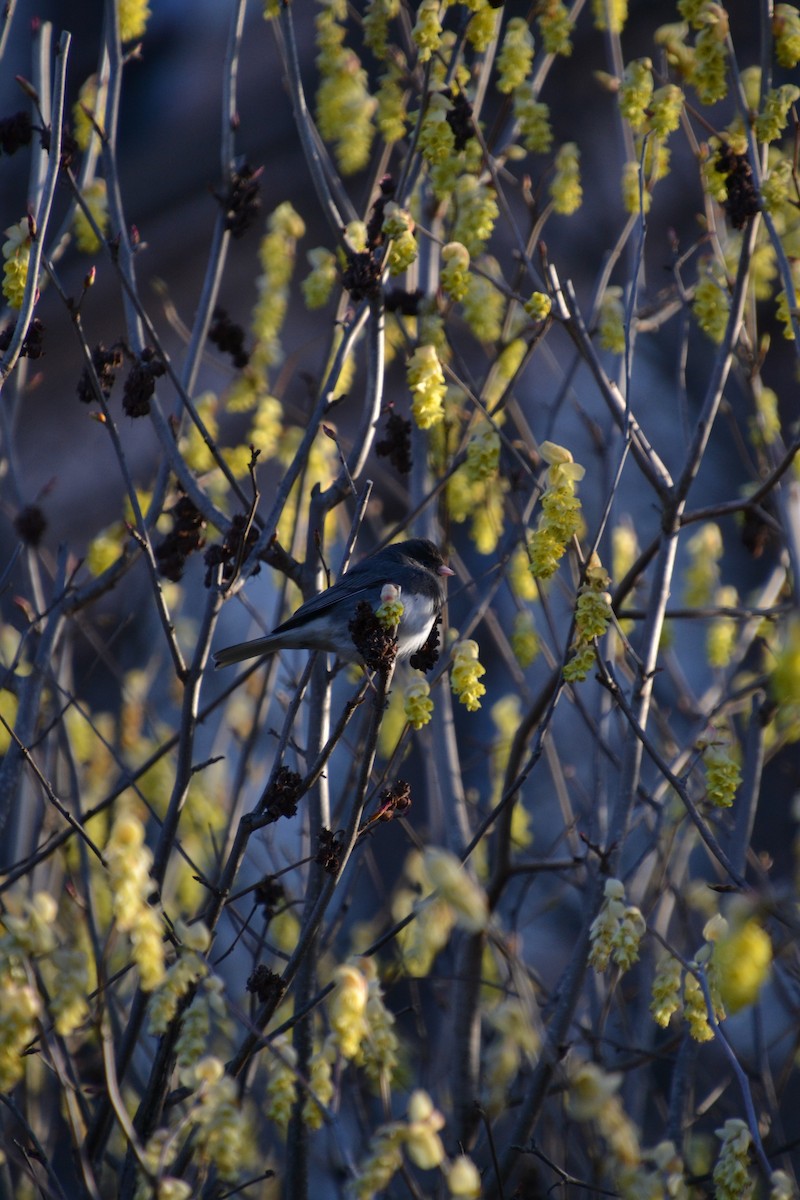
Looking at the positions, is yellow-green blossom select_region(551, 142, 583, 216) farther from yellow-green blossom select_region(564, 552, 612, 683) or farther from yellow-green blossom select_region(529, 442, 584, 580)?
yellow-green blossom select_region(564, 552, 612, 683)

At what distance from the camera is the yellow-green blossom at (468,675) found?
7.54ft

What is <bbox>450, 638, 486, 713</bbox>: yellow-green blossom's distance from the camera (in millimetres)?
2299

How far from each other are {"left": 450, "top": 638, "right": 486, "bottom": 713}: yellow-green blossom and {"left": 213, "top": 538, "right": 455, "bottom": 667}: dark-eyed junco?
75cm

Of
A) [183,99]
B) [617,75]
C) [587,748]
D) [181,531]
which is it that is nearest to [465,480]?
[181,531]

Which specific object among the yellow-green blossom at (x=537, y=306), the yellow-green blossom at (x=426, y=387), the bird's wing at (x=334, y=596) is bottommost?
the bird's wing at (x=334, y=596)

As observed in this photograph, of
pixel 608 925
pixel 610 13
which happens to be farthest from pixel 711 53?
pixel 608 925

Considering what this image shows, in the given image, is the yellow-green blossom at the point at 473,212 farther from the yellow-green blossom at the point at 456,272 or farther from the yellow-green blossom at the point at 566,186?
the yellow-green blossom at the point at 566,186

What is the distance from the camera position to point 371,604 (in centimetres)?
342

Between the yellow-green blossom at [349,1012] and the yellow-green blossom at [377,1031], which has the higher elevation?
the yellow-green blossom at [349,1012]

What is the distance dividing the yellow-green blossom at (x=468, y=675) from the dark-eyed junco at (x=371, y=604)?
2.45 feet

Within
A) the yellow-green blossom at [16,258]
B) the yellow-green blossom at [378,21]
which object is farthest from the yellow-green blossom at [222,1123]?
the yellow-green blossom at [378,21]

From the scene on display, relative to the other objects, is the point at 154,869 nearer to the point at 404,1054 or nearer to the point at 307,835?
the point at 307,835

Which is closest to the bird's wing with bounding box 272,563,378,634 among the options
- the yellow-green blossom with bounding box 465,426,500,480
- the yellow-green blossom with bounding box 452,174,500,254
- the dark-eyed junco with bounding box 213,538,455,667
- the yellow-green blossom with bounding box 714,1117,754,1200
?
the dark-eyed junco with bounding box 213,538,455,667

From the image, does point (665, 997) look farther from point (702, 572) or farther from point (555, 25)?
point (555, 25)
